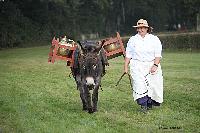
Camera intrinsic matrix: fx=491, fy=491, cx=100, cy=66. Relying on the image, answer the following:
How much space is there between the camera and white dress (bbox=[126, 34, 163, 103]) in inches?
472

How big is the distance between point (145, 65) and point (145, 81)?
0.39 meters

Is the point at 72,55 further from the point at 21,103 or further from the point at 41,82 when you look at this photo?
the point at 41,82

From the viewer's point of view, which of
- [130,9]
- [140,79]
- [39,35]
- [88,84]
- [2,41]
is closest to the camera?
[88,84]

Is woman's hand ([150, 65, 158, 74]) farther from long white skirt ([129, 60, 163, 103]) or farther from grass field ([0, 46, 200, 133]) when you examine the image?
grass field ([0, 46, 200, 133])

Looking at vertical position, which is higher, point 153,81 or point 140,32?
point 140,32

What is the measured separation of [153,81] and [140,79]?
369mm

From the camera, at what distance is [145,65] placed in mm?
12023

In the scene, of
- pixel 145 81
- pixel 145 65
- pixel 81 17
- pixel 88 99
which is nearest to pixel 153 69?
pixel 145 65

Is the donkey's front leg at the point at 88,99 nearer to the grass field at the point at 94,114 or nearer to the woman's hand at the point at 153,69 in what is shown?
the grass field at the point at 94,114

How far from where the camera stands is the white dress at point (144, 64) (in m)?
12.0

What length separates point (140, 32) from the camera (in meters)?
12.1

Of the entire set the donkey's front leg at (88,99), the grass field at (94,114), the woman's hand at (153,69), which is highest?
the woman's hand at (153,69)

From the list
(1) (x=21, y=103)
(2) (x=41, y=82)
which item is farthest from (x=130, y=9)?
(1) (x=21, y=103)

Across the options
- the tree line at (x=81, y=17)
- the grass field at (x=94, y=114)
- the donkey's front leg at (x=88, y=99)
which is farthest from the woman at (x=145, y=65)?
the tree line at (x=81, y=17)
